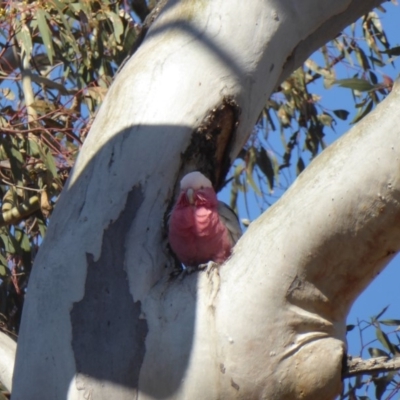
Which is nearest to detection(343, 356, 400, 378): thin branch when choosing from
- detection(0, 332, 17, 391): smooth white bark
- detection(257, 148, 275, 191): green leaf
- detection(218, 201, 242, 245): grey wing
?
detection(0, 332, 17, 391): smooth white bark

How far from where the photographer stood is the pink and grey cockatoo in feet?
6.22

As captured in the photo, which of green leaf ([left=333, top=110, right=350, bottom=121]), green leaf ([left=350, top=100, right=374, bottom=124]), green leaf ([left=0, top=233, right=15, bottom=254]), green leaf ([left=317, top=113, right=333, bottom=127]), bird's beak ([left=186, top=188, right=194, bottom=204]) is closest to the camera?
bird's beak ([left=186, top=188, right=194, bottom=204])

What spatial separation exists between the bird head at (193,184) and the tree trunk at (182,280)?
0.32 ft

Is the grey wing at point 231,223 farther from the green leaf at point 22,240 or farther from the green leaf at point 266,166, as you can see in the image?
the green leaf at point 266,166

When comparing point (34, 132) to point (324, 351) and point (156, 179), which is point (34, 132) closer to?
point (156, 179)

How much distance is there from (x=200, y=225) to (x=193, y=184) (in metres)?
0.29

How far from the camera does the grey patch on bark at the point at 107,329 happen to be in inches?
59.3

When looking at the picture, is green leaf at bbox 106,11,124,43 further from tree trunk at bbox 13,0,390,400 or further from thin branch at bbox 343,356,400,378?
thin branch at bbox 343,356,400,378

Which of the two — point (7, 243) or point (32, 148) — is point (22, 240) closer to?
point (7, 243)

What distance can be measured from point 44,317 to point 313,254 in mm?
522

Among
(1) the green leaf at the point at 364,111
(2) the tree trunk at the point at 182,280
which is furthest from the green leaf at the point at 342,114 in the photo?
(2) the tree trunk at the point at 182,280

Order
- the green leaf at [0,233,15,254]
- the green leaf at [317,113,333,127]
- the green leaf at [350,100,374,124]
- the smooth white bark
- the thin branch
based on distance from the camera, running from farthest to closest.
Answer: the green leaf at [317,113,333,127]
the green leaf at [350,100,374,124]
the green leaf at [0,233,15,254]
the smooth white bark
the thin branch

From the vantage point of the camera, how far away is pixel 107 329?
1.53 metres

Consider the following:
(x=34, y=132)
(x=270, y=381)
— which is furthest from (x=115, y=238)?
(x=34, y=132)
